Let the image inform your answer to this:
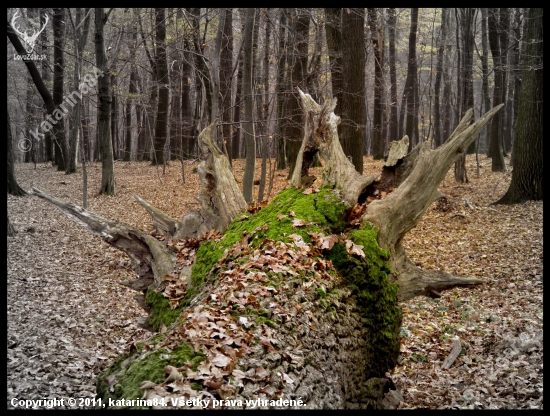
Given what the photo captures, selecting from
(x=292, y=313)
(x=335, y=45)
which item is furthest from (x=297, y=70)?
(x=292, y=313)

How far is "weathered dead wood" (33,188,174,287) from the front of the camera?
537 cm

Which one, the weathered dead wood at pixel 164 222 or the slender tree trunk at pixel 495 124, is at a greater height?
the slender tree trunk at pixel 495 124

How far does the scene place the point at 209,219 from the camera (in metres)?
5.88

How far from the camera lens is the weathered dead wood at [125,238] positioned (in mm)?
5371

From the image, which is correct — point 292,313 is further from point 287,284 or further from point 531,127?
point 531,127

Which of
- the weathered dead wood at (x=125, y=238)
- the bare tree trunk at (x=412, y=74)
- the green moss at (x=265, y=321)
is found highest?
the bare tree trunk at (x=412, y=74)

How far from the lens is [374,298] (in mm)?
4297

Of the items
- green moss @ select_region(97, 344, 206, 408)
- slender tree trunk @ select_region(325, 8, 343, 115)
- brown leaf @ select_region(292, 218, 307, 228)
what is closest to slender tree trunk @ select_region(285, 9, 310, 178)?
slender tree trunk @ select_region(325, 8, 343, 115)

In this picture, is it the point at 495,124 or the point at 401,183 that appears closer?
the point at 401,183

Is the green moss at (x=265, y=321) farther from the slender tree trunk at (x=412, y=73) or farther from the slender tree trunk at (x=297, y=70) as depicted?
the slender tree trunk at (x=412, y=73)

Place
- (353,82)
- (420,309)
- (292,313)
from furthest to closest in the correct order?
1. (353,82)
2. (420,309)
3. (292,313)

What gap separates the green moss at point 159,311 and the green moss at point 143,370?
1245 mm

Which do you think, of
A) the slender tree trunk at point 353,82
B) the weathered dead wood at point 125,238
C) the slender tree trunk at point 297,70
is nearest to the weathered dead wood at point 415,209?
the weathered dead wood at point 125,238

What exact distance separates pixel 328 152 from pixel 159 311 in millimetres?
2977
